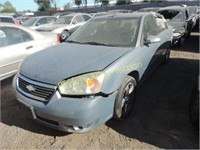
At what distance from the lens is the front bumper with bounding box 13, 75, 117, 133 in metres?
2.61

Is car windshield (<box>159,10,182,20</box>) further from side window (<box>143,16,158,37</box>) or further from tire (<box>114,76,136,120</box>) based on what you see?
tire (<box>114,76,136,120</box>)

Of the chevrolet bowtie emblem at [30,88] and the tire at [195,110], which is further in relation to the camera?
the tire at [195,110]

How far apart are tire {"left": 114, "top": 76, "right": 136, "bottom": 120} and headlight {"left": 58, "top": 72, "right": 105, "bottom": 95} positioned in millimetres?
444

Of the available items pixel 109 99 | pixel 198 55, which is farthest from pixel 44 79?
pixel 198 55

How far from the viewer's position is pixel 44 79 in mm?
2850

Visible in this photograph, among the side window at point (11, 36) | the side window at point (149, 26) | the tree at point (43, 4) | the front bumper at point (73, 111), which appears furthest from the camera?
the tree at point (43, 4)

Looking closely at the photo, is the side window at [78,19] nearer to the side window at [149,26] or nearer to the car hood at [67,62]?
the side window at [149,26]

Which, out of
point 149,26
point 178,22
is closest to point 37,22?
point 178,22

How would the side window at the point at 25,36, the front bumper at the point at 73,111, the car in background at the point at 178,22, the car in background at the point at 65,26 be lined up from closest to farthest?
the front bumper at the point at 73,111, the side window at the point at 25,36, the car in background at the point at 178,22, the car in background at the point at 65,26

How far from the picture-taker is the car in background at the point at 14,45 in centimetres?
452

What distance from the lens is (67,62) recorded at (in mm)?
3156

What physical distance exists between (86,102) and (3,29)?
310 cm

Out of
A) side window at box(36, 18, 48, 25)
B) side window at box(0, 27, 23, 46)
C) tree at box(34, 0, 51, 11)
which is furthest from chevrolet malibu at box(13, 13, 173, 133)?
tree at box(34, 0, 51, 11)

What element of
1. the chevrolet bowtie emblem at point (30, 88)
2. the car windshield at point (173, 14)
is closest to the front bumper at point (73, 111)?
the chevrolet bowtie emblem at point (30, 88)
